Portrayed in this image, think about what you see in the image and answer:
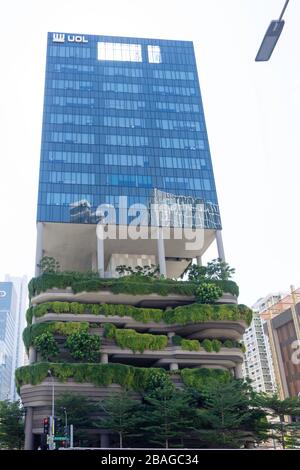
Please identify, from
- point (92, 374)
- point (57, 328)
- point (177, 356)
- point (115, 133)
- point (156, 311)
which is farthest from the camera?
point (115, 133)

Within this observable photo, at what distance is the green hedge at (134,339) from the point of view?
5972cm

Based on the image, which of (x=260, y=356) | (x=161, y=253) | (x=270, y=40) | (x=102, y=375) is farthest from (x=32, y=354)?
(x=260, y=356)

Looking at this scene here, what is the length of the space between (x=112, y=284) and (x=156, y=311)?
7.08m

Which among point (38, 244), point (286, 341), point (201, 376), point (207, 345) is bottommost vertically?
point (201, 376)

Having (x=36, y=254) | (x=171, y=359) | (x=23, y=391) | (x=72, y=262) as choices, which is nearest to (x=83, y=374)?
(x=23, y=391)

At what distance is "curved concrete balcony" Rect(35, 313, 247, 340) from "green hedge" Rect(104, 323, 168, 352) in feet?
6.39

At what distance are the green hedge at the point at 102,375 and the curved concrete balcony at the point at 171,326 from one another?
22.3ft

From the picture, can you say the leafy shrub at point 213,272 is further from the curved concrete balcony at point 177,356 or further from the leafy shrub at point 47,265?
the leafy shrub at point 47,265

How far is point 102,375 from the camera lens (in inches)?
2183

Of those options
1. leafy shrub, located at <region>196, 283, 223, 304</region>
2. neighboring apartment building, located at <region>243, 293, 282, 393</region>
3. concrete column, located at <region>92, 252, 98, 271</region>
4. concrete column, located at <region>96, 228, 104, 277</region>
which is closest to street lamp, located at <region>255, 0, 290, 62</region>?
leafy shrub, located at <region>196, 283, 223, 304</region>

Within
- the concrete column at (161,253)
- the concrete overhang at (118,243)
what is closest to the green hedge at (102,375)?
the concrete column at (161,253)

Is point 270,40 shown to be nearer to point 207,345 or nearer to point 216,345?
point 207,345

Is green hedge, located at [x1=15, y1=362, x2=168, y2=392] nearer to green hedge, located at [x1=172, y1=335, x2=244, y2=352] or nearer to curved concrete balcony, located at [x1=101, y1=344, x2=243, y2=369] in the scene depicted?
curved concrete balcony, located at [x1=101, y1=344, x2=243, y2=369]

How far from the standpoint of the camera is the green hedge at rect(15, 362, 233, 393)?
181 feet
